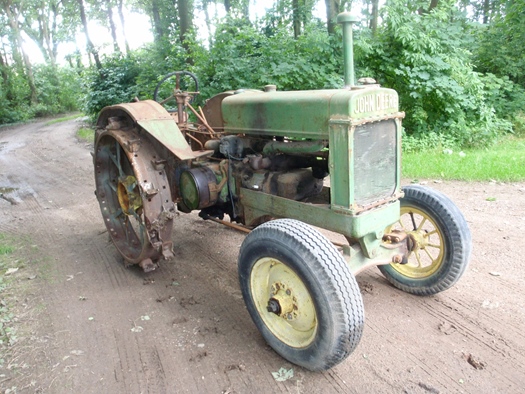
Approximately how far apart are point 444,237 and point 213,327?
5.59 feet

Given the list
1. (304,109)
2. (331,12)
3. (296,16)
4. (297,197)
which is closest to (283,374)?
(297,197)

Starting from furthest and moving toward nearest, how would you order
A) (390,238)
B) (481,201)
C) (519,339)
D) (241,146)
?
(481,201) → (241,146) → (390,238) → (519,339)

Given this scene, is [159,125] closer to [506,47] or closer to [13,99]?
[506,47]

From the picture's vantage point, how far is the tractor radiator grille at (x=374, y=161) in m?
2.61

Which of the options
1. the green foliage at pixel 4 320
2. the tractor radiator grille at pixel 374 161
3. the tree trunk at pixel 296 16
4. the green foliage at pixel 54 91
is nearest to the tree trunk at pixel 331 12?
the tree trunk at pixel 296 16

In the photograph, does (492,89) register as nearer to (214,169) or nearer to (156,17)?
(214,169)

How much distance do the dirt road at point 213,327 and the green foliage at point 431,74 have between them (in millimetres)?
3384

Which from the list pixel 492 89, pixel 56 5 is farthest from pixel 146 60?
pixel 56 5

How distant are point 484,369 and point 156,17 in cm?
1707

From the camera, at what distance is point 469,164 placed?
6.54m

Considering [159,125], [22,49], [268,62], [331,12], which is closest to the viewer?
[159,125]

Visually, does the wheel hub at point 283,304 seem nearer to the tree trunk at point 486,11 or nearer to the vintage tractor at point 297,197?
the vintage tractor at point 297,197

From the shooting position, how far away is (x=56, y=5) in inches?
1251

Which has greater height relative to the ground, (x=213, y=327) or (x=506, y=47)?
(x=506, y=47)
